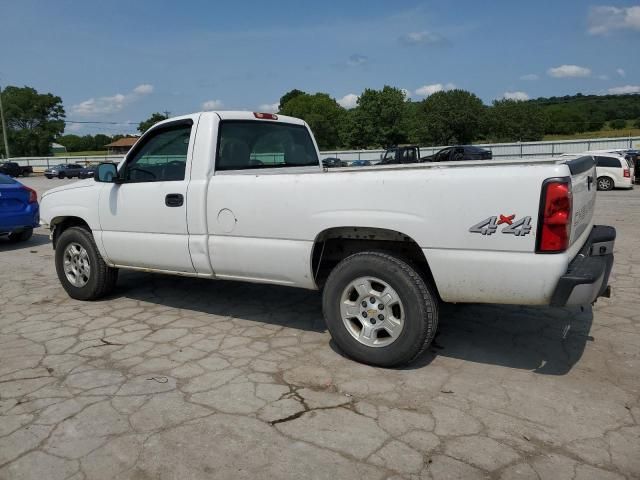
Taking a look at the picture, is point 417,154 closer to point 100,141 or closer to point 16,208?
point 16,208

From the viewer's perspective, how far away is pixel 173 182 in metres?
4.59

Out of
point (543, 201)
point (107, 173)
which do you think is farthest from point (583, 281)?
point (107, 173)

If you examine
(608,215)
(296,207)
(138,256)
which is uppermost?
(296,207)

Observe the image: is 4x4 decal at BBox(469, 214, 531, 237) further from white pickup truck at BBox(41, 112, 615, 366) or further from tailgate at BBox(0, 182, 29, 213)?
tailgate at BBox(0, 182, 29, 213)

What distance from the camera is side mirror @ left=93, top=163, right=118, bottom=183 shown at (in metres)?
5.00

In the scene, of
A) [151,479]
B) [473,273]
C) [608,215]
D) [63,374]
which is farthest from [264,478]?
[608,215]

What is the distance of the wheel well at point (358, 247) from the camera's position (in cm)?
373

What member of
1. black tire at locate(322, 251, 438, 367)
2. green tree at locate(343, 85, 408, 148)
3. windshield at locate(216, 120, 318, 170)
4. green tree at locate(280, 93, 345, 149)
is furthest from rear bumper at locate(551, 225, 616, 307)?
green tree at locate(280, 93, 345, 149)

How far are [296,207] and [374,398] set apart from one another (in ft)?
4.76

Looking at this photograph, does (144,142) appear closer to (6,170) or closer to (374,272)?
(374,272)

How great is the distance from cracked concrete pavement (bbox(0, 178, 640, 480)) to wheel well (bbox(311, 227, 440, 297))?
66cm

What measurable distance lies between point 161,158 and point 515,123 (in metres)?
78.6

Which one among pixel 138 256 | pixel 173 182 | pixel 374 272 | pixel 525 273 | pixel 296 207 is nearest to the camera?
pixel 525 273

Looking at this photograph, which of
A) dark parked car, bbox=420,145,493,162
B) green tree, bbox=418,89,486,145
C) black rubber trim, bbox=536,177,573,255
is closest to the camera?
black rubber trim, bbox=536,177,573,255
